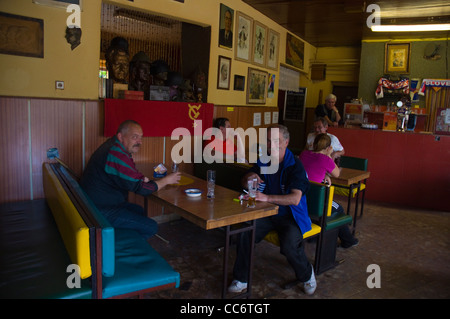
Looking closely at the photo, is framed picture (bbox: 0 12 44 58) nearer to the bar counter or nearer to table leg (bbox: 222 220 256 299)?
table leg (bbox: 222 220 256 299)

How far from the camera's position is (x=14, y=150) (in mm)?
3438

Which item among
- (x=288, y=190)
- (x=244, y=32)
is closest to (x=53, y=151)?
(x=288, y=190)

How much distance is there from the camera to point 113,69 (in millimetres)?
4184

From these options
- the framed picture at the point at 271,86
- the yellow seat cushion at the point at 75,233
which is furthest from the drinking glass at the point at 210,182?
the framed picture at the point at 271,86

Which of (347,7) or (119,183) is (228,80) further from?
(119,183)

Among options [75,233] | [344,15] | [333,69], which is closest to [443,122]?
[344,15]

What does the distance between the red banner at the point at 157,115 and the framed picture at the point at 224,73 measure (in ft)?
2.07

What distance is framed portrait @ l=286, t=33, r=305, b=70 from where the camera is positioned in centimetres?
817

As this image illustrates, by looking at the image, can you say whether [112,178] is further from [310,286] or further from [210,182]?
[310,286]

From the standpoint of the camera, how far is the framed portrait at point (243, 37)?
5953mm

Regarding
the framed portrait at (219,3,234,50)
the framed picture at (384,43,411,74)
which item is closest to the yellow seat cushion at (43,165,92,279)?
the framed portrait at (219,3,234,50)

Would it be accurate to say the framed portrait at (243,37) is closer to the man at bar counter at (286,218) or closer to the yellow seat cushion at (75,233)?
the man at bar counter at (286,218)

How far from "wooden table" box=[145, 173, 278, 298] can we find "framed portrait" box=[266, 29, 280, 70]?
15.6 feet

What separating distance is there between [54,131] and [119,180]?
3.96ft
